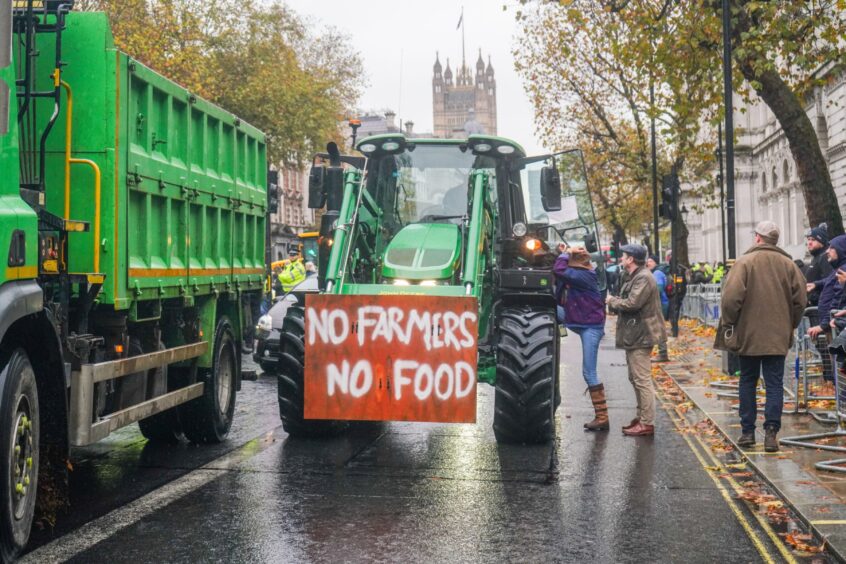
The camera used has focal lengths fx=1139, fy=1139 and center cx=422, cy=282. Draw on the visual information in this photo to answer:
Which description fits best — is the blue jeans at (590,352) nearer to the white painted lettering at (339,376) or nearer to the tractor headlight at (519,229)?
the tractor headlight at (519,229)

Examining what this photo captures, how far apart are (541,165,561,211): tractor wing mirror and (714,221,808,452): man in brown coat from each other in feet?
6.67

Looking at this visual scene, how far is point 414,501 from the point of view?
8070mm

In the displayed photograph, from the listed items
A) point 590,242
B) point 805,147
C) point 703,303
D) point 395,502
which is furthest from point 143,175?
point 703,303

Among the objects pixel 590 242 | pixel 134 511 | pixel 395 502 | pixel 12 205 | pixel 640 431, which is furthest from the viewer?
pixel 590 242

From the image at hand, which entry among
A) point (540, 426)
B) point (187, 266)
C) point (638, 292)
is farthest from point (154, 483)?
point (638, 292)

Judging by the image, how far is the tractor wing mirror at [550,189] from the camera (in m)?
11.5

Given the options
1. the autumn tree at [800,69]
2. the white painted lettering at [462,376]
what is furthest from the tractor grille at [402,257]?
the autumn tree at [800,69]

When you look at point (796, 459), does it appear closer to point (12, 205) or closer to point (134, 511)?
point (134, 511)

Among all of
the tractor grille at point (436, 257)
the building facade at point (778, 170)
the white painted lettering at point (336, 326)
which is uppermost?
the building facade at point (778, 170)

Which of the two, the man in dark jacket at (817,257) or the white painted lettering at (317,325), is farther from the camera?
the man in dark jacket at (817,257)

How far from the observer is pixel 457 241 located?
434 inches

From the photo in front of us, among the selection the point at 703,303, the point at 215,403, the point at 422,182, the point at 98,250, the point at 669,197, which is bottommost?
the point at 215,403

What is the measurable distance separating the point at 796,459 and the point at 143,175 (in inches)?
230

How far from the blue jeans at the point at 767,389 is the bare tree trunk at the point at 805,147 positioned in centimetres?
848
